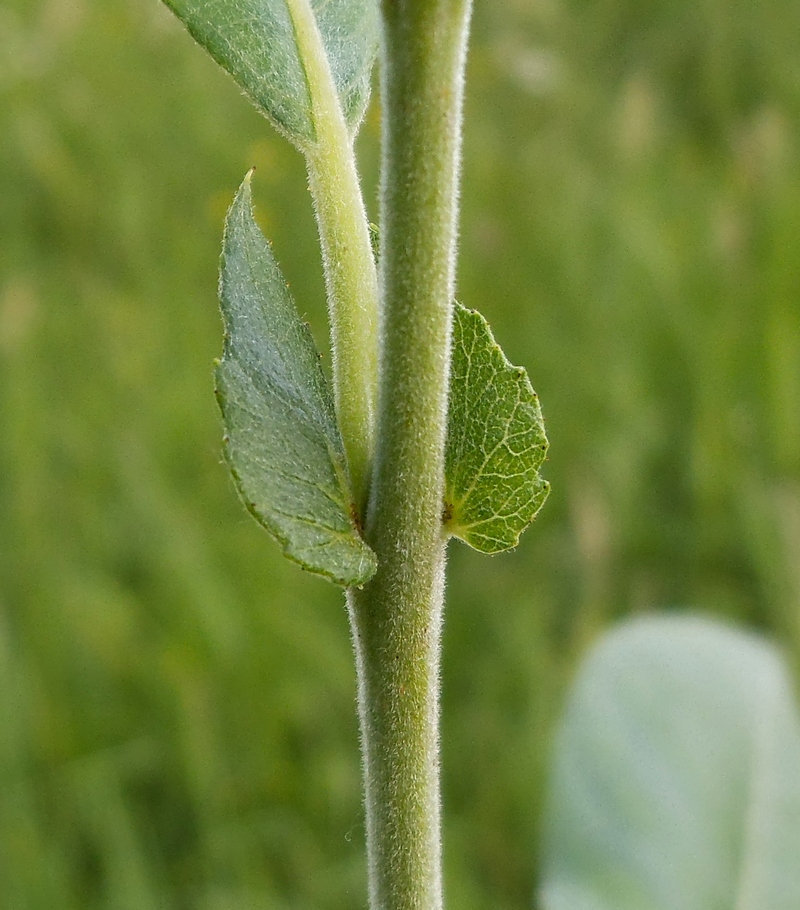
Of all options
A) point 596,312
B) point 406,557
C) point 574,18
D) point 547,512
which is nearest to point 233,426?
point 406,557

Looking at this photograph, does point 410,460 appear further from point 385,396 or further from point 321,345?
point 321,345

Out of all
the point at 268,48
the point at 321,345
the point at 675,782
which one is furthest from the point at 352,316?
the point at 321,345

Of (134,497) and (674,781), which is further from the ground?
(134,497)

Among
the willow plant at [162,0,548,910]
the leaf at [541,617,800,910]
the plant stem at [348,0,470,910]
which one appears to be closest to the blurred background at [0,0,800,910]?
the leaf at [541,617,800,910]

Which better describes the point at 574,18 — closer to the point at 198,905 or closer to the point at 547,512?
the point at 547,512

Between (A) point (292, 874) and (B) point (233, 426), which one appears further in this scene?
(A) point (292, 874)

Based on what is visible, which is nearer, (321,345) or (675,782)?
(675,782)

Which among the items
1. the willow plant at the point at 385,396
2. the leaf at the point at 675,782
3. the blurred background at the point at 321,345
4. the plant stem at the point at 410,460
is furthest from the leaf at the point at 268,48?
the blurred background at the point at 321,345

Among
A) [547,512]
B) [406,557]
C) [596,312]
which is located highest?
[596,312]
